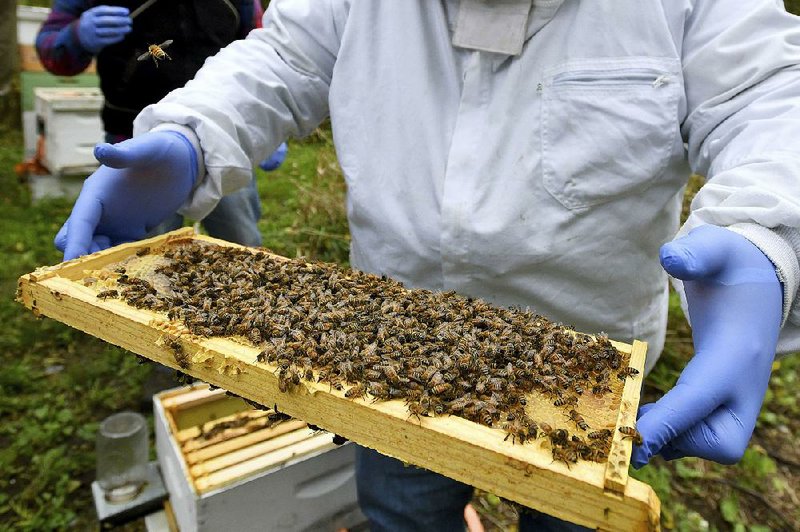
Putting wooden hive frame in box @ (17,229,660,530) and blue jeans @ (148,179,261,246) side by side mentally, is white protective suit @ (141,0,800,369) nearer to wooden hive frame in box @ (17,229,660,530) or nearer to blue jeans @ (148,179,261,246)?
wooden hive frame in box @ (17,229,660,530)

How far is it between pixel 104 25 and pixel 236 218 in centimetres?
157

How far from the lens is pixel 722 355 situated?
165 cm

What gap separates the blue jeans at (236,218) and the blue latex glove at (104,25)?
129cm

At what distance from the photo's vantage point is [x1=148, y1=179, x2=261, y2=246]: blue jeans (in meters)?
4.56

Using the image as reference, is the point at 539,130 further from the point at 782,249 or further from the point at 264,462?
the point at 264,462

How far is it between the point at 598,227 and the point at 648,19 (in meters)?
0.76

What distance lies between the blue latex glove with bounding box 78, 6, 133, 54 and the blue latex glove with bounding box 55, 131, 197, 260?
5.73ft

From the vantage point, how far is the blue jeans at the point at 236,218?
4562mm

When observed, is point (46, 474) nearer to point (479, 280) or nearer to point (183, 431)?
point (183, 431)

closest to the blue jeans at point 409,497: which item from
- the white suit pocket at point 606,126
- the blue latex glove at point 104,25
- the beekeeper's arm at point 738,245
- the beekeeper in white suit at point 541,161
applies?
the beekeeper in white suit at point 541,161

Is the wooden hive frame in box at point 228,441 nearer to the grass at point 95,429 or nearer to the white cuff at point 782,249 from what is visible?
the grass at point 95,429

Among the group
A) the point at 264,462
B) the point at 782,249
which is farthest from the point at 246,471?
the point at 782,249

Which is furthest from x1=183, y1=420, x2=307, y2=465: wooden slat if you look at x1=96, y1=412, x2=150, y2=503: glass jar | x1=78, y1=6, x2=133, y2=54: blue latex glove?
x1=78, y1=6, x2=133, y2=54: blue latex glove

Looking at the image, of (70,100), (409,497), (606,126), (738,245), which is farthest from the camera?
(70,100)
